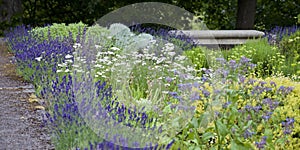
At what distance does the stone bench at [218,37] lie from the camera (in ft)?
29.1

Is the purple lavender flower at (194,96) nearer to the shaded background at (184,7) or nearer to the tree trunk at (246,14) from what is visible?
the shaded background at (184,7)

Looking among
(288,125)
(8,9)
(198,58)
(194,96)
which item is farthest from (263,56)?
(8,9)

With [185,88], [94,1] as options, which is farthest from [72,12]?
[185,88]

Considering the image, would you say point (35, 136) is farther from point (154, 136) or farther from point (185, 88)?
point (185, 88)

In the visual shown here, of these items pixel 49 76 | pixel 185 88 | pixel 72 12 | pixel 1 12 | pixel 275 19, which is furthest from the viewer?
pixel 275 19

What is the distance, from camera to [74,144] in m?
3.22

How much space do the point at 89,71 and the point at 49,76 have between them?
1.38 feet

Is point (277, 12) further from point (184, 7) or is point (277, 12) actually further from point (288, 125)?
point (288, 125)

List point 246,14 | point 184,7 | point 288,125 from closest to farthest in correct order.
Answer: point 288,125 → point 246,14 → point 184,7

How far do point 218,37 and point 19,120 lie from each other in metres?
5.80

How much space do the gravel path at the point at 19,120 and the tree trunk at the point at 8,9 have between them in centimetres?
676

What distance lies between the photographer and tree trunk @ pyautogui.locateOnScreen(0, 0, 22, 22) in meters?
12.0

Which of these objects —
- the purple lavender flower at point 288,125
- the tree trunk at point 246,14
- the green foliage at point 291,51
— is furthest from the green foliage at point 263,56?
the tree trunk at point 246,14

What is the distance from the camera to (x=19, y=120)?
397 cm
